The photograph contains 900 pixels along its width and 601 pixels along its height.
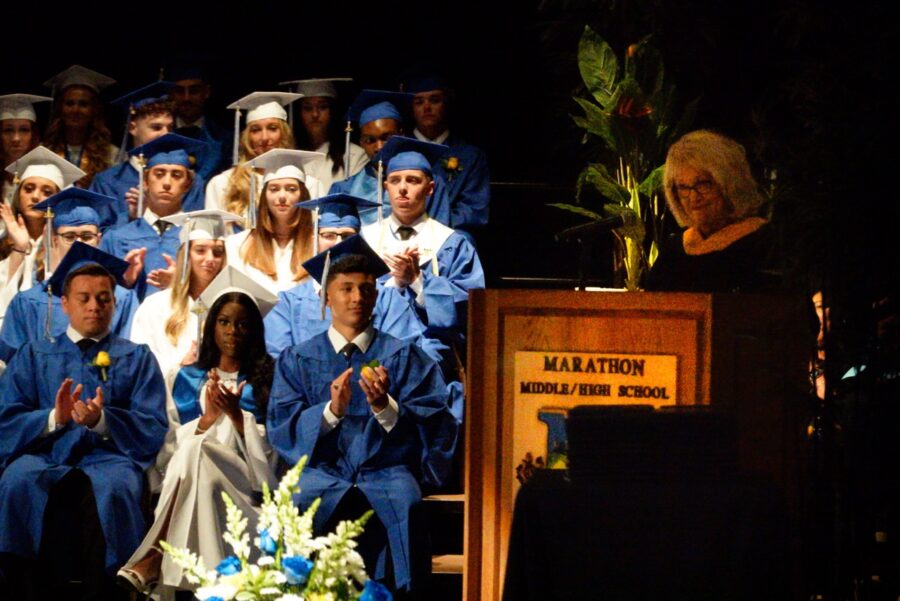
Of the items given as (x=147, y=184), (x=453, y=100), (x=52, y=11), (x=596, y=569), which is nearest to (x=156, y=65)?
(x=52, y=11)

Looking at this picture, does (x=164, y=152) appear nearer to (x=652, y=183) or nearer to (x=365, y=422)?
(x=365, y=422)

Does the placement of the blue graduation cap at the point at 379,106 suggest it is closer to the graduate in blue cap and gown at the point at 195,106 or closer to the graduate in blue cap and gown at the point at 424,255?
the graduate in blue cap and gown at the point at 424,255

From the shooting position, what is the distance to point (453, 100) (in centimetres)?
737

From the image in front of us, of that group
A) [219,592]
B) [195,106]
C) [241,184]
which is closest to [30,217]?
[241,184]

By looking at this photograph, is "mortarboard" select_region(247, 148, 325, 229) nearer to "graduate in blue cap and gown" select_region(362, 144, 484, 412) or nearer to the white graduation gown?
"graduate in blue cap and gown" select_region(362, 144, 484, 412)

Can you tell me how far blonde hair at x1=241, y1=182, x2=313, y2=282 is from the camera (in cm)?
668

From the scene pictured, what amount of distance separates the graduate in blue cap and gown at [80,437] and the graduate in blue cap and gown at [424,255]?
1203 mm

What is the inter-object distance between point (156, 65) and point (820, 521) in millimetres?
5475

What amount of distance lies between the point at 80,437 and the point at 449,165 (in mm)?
2347

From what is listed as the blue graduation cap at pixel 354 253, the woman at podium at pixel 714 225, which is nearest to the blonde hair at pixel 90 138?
the blue graduation cap at pixel 354 253

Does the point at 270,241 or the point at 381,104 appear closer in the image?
the point at 270,241

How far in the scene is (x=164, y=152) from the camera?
7117 mm

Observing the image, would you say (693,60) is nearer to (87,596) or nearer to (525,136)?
(525,136)

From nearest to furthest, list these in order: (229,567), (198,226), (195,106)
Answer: (229,567)
(198,226)
(195,106)
